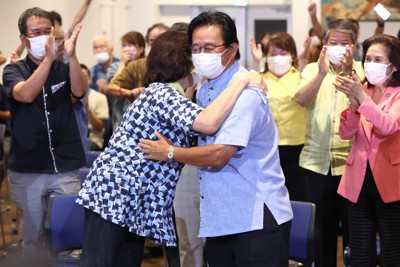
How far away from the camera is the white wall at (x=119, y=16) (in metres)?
8.91

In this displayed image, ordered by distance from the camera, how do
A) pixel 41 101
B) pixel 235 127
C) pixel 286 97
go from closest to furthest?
pixel 235 127, pixel 41 101, pixel 286 97

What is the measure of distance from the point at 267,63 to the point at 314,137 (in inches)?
46.4

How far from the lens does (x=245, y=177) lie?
268 centimetres

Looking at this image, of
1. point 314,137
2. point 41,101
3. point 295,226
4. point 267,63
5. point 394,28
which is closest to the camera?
point 295,226

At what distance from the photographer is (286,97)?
4996 millimetres

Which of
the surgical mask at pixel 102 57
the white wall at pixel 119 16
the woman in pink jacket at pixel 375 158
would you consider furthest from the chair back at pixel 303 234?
the white wall at pixel 119 16

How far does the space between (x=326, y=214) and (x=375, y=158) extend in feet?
2.48

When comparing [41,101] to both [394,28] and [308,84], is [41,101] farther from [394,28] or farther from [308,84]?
[394,28]

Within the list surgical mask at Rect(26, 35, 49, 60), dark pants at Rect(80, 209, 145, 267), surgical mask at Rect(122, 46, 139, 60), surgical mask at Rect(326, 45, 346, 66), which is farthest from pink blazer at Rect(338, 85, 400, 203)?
surgical mask at Rect(122, 46, 139, 60)

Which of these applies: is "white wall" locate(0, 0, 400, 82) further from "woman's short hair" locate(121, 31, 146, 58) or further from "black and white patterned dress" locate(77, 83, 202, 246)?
"black and white patterned dress" locate(77, 83, 202, 246)

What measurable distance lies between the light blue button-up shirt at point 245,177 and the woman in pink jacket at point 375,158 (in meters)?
1.03

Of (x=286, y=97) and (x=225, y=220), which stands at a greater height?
(x=286, y=97)

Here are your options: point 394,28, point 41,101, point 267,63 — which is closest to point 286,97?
point 267,63

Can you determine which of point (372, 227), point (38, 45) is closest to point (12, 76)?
point (38, 45)
